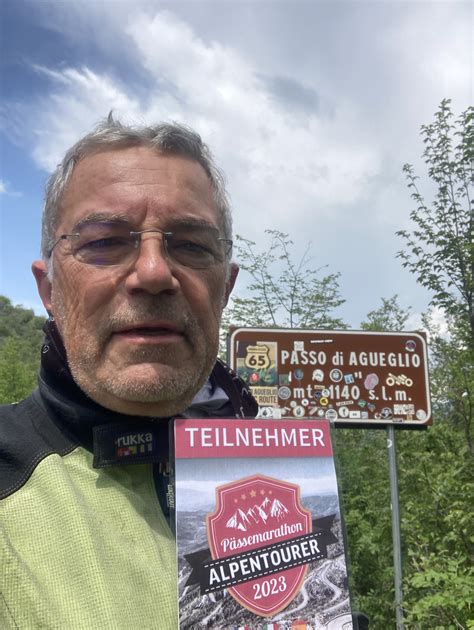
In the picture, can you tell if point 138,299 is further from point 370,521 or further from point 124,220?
point 370,521

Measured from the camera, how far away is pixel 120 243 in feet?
4.34

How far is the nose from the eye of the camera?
1268 millimetres

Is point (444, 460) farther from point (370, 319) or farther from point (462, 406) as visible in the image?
point (370, 319)

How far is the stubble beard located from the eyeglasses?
0.14 m

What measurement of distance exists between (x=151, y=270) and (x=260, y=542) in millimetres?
673

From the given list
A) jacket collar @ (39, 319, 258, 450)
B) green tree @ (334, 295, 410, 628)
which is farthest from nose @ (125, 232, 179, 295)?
green tree @ (334, 295, 410, 628)

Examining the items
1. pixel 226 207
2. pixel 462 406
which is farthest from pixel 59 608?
pixel 462 406

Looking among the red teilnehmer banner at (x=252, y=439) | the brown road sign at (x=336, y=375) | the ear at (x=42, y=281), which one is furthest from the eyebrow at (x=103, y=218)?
the brown road sign at (x=336, y=375)

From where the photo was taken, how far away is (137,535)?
1.09 metres

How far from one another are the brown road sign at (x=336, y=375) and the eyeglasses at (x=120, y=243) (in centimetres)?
341

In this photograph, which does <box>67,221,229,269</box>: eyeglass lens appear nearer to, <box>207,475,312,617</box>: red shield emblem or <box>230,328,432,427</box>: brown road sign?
<box>207,475,312,617</box>: red shield emblem

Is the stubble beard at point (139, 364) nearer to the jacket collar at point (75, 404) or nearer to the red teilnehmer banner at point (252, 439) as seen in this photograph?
the jacket collar at point (75, 404)

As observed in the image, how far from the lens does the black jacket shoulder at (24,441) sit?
42.6 inches

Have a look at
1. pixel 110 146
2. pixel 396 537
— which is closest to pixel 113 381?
pixel 110 146
